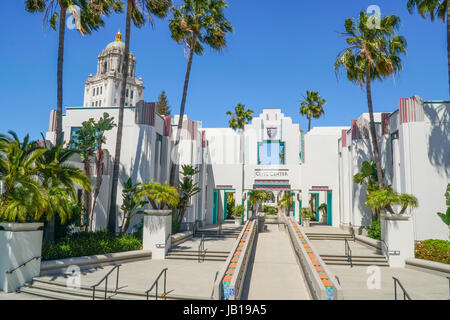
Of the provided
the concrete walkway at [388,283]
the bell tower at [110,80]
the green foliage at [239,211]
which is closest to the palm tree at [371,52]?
the concrete walkway at [388,283]

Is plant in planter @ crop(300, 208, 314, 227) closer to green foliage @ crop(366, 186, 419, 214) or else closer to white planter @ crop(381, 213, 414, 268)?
green foliage @ crop(366, 186, 419, 214)

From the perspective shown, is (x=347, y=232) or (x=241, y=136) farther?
(x=241, y=136)

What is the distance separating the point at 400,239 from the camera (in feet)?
46.9

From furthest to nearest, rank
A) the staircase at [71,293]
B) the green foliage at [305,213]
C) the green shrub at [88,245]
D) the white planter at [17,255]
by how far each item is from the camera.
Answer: the green foliage at [305,213], the green shrub at [88,245], the white planter at [17,255], the staircase at [71,293]

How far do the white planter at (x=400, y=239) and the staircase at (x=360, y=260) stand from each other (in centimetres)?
44

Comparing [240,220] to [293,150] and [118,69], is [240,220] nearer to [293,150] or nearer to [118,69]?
[293,150]

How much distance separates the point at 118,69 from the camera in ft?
236

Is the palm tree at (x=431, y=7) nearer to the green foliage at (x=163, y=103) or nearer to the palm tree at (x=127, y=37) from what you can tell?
the palm tree at (x=127, y=37)

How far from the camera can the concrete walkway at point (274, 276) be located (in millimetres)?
10375

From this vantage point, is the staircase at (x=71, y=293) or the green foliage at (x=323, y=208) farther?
the green foliage at (x=323, y=208)

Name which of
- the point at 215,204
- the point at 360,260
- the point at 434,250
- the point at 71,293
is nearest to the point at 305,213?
the point at 215,204

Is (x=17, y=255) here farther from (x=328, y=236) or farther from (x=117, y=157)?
(x=328, y=236)
